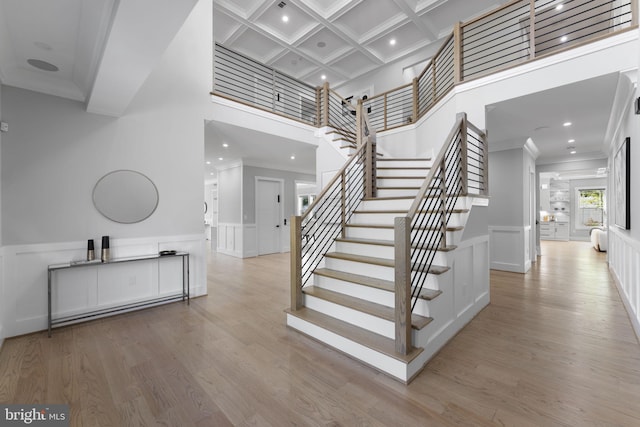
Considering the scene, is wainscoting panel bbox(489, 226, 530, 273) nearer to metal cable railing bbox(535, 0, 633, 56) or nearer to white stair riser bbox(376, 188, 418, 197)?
white stair riser bbox(376, 188, 418, 197)

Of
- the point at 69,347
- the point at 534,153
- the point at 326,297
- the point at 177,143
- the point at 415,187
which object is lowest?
the point at 69,347

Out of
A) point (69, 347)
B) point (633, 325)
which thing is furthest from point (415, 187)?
point (69, 347)

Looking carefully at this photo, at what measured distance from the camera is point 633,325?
2.86m

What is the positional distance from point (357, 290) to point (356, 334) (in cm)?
48

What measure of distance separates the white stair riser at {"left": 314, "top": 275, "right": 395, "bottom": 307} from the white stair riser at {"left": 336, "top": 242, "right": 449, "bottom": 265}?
1.59 feet

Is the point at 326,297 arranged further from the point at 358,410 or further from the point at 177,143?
the point at 177,143

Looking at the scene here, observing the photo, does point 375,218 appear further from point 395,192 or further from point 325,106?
point 325,106

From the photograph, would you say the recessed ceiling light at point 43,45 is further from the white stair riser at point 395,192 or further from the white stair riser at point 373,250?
the white stair riser at point 395,192

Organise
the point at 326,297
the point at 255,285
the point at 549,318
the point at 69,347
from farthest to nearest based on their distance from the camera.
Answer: the point at 255,285
the point at 549,318
the point at 326,297
the point at 69,347

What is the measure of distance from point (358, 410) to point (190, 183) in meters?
3.51

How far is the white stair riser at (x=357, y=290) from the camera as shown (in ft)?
8.34

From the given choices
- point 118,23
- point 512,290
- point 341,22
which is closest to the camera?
point 118,23

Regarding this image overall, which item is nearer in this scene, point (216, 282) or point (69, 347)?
point (69, 347)

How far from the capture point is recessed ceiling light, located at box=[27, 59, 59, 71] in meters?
2.69
